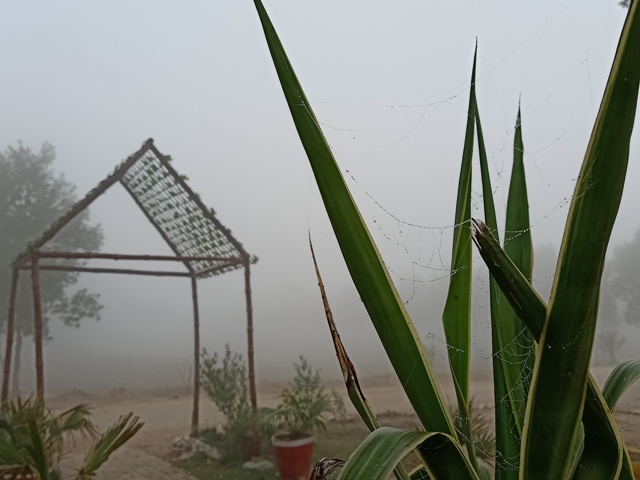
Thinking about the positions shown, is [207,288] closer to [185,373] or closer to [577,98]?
[185,373]

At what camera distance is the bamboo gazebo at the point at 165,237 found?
7.14 feet

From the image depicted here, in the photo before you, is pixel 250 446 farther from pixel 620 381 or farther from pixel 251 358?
pixel 620 381

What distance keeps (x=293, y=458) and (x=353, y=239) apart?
2.06m

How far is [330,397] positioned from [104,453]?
1119 millimetres

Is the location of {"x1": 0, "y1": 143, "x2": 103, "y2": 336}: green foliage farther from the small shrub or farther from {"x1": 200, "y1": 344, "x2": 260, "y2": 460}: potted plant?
the small shrub

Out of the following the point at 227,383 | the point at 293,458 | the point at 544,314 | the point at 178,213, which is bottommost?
the point at 293,458

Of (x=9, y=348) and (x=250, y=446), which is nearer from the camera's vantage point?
(x=9, y=348)

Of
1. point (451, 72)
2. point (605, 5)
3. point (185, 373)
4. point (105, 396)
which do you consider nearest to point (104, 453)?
point (105, 396)

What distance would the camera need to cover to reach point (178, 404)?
7.76 feet

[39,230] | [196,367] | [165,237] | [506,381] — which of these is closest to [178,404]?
[196,367]

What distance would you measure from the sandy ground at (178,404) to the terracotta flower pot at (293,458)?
273mm

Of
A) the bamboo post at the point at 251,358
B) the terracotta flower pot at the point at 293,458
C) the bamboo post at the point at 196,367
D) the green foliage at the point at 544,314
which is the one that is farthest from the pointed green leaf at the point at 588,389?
the bamboo post at the point at 196,367

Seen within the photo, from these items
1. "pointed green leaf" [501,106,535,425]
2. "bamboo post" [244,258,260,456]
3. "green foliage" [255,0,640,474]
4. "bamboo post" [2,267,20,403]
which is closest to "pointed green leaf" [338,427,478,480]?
"green foliage" [255,0,640,474]

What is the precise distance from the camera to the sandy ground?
2070 mm
